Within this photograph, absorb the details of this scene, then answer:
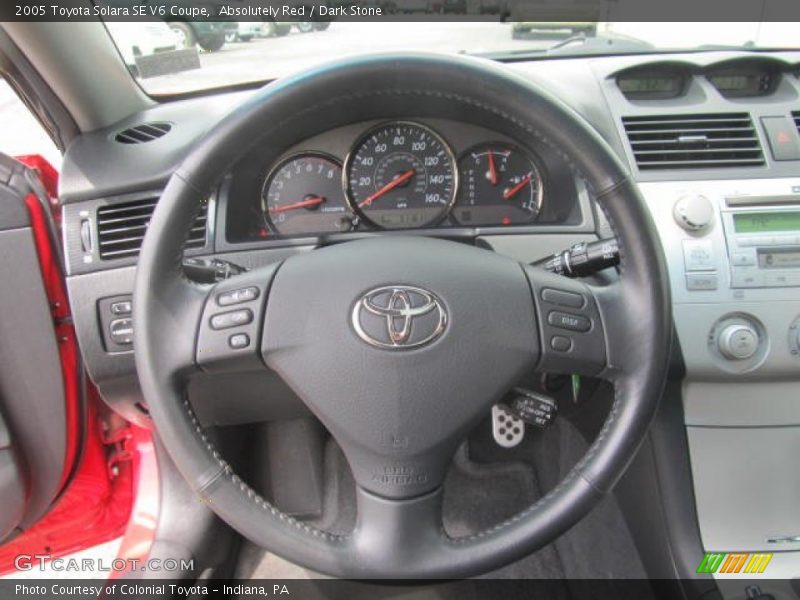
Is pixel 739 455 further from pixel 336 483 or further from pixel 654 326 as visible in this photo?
pixel 336 483

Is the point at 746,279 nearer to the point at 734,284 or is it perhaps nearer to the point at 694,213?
the point at 734,284

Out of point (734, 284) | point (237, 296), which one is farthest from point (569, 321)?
point (734, 284)

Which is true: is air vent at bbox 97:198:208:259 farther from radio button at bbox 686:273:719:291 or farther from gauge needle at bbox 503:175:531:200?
radio button at bbox 686:273:719:291

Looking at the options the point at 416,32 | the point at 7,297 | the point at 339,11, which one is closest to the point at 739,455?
the point at 416,32

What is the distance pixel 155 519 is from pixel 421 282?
1245 mm

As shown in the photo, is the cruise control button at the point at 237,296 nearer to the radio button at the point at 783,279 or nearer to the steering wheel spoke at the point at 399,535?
the steering wheel spoke at the point at 399,535

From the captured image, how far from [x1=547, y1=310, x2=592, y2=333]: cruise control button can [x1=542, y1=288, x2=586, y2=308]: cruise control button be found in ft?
0.06

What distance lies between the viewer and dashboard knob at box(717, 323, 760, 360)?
141 centimetres

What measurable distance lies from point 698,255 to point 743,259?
10 cm

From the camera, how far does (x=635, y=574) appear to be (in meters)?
1.71

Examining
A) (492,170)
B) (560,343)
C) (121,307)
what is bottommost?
(121,307)

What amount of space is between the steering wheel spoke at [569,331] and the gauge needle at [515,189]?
63 centimetres

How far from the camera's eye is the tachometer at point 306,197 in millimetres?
1592

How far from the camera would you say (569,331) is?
1.01m
